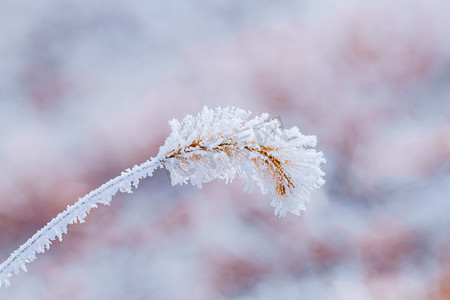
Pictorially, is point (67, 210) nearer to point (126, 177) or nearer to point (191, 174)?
point (126, 177)

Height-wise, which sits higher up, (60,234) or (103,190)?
(103,190)

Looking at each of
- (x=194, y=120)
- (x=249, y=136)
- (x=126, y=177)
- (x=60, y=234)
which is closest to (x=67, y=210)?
(x=60, y=234)

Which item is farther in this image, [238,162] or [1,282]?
[238,162]

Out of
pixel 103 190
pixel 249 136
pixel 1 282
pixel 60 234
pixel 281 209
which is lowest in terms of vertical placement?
pixel 1 282
